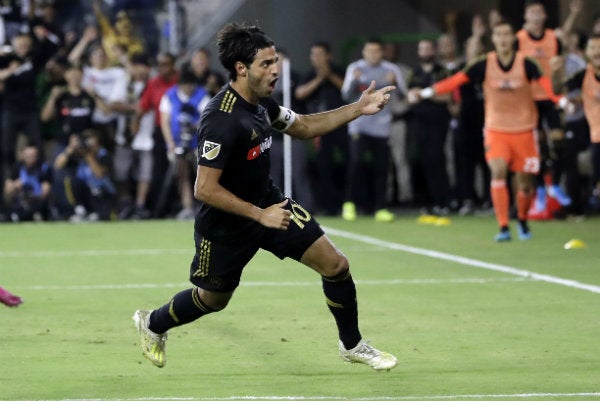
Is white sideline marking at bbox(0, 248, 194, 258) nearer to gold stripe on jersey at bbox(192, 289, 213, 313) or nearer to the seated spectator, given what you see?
the seated spectator

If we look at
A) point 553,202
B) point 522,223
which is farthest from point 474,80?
point 553,202

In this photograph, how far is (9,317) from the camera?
10.9m

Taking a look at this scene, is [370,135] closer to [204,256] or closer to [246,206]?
[204,256]

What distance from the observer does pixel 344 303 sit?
8164 mm

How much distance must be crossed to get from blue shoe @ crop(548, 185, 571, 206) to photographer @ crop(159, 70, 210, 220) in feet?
16.4

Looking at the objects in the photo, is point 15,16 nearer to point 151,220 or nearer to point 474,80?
point 151,220

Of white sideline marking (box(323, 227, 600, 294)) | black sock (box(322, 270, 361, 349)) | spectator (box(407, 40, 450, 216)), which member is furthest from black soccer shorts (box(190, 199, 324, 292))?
spectator (box(407, 40, 450, 216))

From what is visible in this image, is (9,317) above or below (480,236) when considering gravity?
above

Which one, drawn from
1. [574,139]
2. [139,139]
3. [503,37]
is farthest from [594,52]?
[139,139]

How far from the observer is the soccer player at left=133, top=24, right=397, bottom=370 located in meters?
7.67

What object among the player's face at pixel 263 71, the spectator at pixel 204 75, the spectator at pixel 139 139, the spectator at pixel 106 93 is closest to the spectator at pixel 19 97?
the spectator at pixel 106 93

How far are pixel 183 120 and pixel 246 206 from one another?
13513 mm

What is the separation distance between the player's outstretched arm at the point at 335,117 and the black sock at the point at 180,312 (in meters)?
1.10

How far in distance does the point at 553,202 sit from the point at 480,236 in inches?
119
